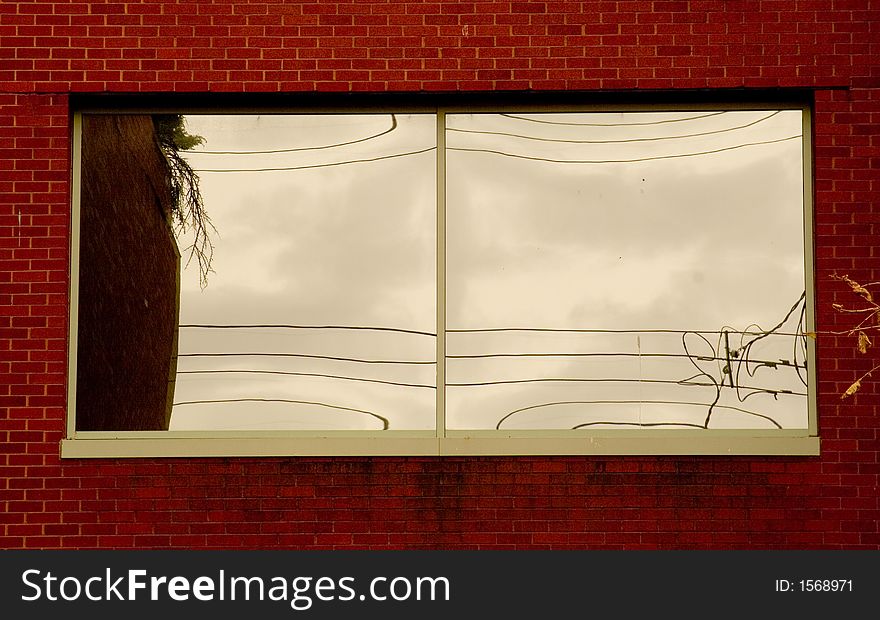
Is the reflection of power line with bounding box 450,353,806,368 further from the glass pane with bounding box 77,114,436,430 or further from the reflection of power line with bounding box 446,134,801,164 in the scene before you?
the reflection of power line with bounding box 446,134,801,164

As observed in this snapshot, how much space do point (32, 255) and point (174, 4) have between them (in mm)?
1759

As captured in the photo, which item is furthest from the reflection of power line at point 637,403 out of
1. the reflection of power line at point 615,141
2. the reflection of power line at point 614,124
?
the reflection of power line at point 614,124

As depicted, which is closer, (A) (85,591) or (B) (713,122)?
(A) (85,591)

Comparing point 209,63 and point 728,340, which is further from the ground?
point 209,63

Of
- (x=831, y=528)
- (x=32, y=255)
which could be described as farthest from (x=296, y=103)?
(x=831, y=528)

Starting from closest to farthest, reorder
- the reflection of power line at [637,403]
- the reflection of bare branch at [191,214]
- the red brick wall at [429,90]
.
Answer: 1. the red brick wall at [429,90]
2. the reflection of power line at [637,403]
3. the reflection of bare branch at [191,214]

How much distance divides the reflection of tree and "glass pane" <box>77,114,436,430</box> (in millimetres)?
24

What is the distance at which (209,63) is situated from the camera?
282 inches

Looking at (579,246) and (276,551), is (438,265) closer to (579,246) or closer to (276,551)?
(579,246)

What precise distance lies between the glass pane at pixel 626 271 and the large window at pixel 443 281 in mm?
14

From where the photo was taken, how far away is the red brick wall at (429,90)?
6945 mm

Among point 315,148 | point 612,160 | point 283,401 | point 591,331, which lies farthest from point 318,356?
point 612,160

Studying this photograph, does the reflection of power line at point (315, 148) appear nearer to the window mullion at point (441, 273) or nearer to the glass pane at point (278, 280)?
the glass pane at point (278, 280)

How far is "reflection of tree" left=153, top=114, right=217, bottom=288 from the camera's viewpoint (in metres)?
7.27
